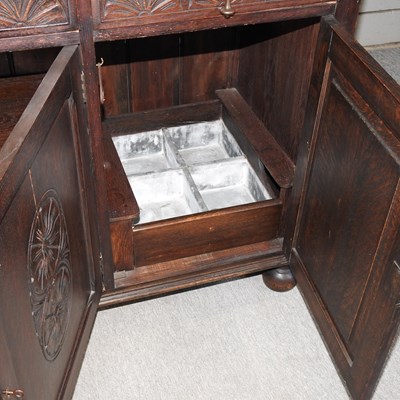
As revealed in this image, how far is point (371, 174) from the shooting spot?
0.90m

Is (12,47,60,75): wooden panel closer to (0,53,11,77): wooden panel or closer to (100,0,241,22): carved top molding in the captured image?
(0,53,11,77): wooden panel

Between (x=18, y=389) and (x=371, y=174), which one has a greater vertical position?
(x=371, y=174)

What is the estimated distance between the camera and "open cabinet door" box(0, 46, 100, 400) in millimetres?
693

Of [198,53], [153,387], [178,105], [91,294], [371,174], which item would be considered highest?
[371,174]

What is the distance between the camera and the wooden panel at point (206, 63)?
1.55 m

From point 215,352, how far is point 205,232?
0.28 m

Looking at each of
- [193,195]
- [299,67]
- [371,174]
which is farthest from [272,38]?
[371,174]

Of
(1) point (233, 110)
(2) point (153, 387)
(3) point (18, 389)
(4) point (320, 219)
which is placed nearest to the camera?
(3) point (18, 389)

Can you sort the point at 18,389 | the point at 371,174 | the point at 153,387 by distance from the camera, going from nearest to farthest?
the point at 18,389, the point at 371,174, the point at 153,387

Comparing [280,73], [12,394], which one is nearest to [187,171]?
[280,73]

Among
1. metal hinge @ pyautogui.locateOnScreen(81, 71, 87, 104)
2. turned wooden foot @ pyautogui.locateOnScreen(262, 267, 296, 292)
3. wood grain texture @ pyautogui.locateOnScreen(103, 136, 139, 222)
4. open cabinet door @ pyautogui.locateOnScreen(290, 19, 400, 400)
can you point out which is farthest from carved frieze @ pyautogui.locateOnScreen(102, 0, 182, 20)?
turned wooden foot @ pyautogui.locateOnScreen(262, 267, 296, 292)

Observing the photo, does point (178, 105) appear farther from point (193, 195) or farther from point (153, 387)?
point (153, 387)

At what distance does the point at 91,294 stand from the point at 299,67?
0.65 metres

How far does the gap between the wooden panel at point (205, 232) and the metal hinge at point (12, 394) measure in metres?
0.50
